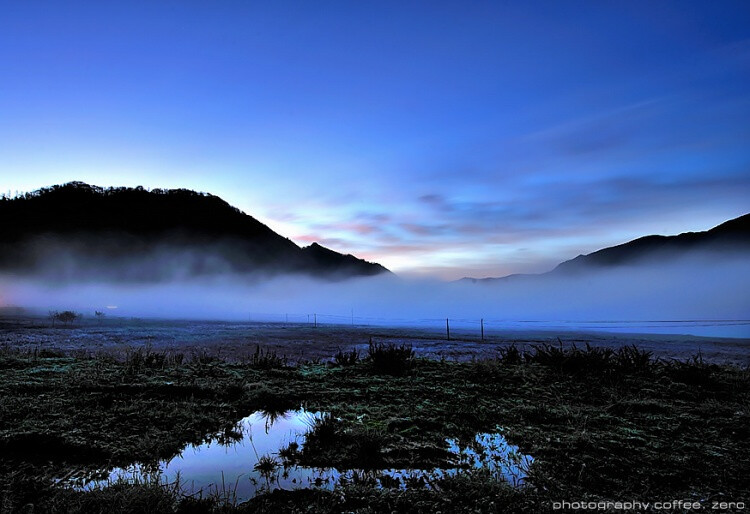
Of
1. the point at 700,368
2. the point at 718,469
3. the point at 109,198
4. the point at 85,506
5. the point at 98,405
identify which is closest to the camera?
the point at 85,506

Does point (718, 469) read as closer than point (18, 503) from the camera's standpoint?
No

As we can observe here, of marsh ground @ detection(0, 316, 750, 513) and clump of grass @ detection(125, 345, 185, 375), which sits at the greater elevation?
clump of grass @ detection(125, 345, 185, 375)

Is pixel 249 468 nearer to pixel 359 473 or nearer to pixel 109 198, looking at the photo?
pixel 359 473

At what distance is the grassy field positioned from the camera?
3.89 meters

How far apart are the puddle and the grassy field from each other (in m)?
0.19

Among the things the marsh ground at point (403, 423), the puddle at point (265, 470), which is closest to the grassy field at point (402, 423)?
the marsh ground at point (403, 423)

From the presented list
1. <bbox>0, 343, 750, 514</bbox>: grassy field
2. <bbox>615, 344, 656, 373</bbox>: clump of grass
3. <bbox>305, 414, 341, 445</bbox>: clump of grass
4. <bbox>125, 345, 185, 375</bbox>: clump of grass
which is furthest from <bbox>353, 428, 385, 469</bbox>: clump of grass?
<bbox>615, 344, 656, 373</bbox>: clump of grass

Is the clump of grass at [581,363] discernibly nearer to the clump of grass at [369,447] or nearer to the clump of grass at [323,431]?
the clump of grass at [369,447]

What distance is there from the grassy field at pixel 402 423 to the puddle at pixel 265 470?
7.4 inches

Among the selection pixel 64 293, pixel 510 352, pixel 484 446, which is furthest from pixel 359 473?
pixel 64 293

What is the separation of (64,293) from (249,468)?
22172cm

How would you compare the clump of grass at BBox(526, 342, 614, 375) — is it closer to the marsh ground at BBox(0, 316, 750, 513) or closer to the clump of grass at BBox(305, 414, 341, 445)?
the marsh ground at BBox(0, 316, 750, 513)

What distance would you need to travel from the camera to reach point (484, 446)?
5379 millimetres

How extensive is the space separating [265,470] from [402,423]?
7.38 feet
